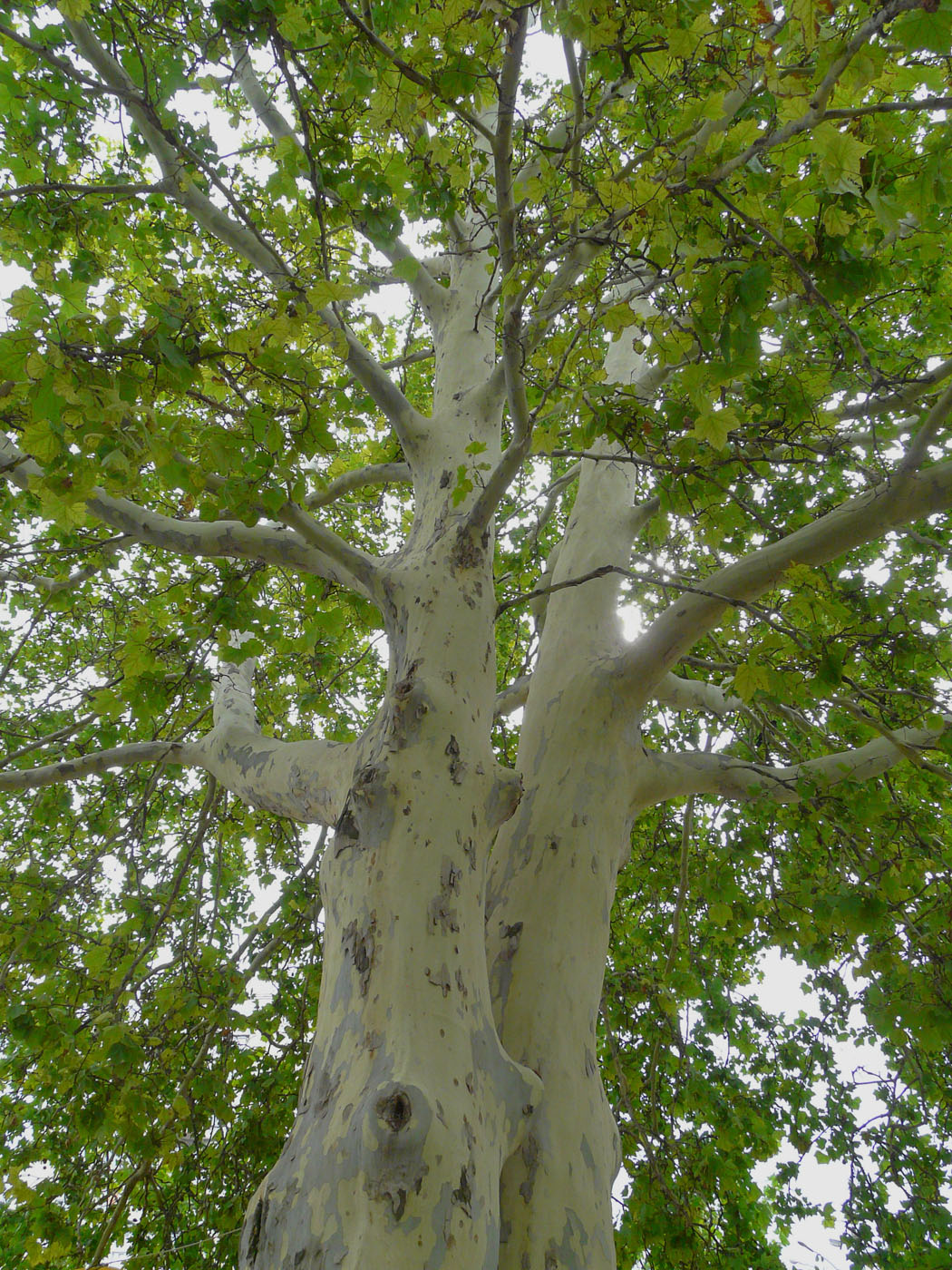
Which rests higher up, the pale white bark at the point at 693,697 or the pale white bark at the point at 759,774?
the pale white bark at the point at 693,697

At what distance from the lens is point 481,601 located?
2604 mm

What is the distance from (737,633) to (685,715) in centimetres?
307

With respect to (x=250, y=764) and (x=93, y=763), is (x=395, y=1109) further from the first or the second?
(x=93, y=763)

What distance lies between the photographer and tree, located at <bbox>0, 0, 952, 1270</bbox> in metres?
1.69

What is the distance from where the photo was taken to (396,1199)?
54.1 inches

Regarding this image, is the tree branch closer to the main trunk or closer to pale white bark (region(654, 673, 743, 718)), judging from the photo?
the main trunk

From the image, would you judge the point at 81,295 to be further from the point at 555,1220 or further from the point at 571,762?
the point at 555,1220

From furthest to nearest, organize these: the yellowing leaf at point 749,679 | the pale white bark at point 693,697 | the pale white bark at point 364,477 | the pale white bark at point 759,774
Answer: the pale white bark at point 364,477 < the pale white bark at point 693,697 < the pale white bark at point 759,774 < the yellowing leaf at point 749,679

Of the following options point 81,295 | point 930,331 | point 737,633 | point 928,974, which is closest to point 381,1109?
point 737,633

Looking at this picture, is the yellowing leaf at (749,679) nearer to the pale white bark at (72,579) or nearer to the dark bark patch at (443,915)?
the dark bark patch at (443,915)

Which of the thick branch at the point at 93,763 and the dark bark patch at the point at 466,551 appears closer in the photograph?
the dark bark patch at the point at 466,551

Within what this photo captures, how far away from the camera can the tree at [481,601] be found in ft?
5.54

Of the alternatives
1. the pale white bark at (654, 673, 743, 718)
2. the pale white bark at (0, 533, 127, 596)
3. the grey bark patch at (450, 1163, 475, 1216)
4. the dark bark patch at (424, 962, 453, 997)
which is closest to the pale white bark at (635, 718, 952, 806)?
the pale white bark at (654, 673, 743, 718)

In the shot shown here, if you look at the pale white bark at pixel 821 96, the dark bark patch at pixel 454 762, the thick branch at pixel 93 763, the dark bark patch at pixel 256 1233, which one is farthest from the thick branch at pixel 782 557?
the thick branch at pixel 93 763
